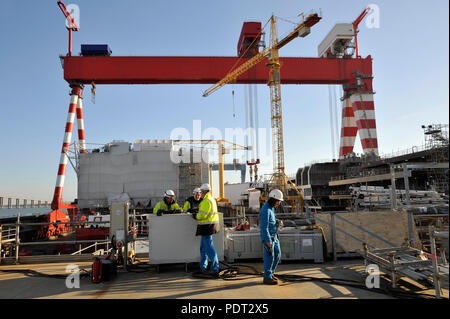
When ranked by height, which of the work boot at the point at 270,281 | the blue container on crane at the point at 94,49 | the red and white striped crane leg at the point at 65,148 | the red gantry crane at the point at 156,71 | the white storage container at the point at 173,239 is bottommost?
the work boot at the point at 270,281

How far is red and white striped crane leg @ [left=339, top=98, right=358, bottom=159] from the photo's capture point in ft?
115

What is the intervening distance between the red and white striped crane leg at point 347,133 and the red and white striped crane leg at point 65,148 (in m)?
30.0

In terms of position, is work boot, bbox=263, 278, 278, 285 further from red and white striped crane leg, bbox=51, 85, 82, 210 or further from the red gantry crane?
red and white striped crane leg, bbox=51, 85, 82, 210

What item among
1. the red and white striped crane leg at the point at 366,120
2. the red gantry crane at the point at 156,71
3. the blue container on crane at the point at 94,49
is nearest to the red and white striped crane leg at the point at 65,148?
the red gantry crane at the point at 156,71

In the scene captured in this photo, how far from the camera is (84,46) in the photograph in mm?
27812

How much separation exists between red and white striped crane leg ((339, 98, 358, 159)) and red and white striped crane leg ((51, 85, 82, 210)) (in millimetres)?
30013

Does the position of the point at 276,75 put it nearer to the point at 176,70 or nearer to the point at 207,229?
the point at 176,70

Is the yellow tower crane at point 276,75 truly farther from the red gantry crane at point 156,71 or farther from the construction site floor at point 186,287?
the construction site floor at point 186,287

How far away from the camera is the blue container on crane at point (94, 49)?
27797 millimetres

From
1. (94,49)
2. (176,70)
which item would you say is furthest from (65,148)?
(176,70)

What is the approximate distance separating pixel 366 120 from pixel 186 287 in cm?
3259
